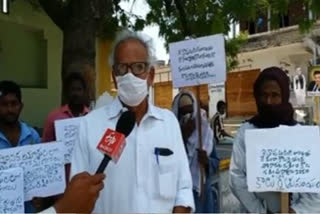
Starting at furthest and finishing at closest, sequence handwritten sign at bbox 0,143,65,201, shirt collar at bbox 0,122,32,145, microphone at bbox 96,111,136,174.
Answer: shirt collar at bbox 0,122,32,145 < handwritten sign at bbox 0,143,65,201 < microphone at bbox 96,111,136,174

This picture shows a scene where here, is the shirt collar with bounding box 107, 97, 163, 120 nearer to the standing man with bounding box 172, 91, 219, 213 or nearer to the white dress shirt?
the white dress shirt

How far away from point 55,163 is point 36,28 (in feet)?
23.5

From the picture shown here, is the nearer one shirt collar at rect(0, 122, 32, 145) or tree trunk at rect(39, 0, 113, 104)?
shirt collar at rect(0, 122, 32, 145)

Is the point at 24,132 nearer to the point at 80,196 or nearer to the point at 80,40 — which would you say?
the point at 80,40

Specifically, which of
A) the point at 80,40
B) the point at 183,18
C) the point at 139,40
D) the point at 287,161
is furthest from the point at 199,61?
the point at 183,18

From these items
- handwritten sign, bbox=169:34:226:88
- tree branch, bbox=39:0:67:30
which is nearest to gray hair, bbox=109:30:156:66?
handwritten sign, bbox=169:34:226:88

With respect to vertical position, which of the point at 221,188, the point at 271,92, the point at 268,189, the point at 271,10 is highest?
the point at 271,10

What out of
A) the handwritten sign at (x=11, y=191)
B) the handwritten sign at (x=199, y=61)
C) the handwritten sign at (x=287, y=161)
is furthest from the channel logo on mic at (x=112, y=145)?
the handwritten sign at (x=199, y=61)

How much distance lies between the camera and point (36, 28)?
988 centimetres

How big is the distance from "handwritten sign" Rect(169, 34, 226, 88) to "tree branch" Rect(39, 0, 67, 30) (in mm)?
1617

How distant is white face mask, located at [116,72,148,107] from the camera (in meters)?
2.42

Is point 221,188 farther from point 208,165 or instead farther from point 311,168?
point 311,168

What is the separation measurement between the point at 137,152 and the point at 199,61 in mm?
2123

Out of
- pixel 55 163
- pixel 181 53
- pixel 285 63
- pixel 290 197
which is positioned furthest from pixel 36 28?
pixel 285 63
